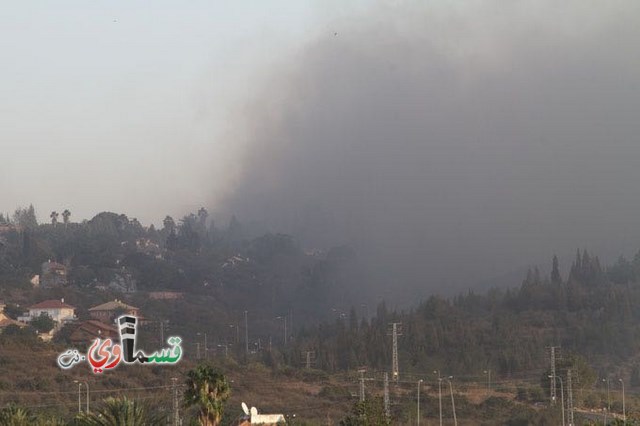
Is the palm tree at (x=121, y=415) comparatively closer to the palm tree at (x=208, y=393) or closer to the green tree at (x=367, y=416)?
the palm tree at (x=208, y=393)

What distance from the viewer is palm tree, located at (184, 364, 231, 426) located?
316 feet

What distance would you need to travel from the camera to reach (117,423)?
86.2m

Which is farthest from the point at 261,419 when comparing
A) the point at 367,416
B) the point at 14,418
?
the point at 14,418

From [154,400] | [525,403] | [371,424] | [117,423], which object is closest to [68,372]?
[154,400]

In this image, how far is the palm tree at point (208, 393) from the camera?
9619cm

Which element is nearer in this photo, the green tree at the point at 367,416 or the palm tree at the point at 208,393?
the palm tree at the point at 208,393

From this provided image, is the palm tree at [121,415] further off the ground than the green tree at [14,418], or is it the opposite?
the palm tree at [121,415]

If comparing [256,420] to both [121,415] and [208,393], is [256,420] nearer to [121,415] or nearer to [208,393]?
[208,393]

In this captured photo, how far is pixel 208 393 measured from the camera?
316 feet

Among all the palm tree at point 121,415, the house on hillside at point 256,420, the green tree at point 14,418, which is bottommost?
the house on hillside at point 256,420

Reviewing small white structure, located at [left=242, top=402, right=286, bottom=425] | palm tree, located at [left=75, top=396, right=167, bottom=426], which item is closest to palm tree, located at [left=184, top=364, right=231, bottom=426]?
palm tree, located at [left=75, top=396, right=167, bottom=426]

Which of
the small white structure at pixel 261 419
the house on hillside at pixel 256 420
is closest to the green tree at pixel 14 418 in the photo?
the house on hillside at pixel 256 420

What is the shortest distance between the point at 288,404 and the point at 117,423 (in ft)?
285

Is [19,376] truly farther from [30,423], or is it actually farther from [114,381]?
[30,423]
